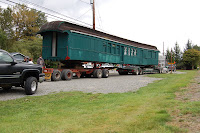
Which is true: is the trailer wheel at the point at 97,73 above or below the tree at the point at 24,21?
below

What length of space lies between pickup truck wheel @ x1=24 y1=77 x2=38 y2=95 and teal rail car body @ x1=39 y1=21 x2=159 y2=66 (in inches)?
256

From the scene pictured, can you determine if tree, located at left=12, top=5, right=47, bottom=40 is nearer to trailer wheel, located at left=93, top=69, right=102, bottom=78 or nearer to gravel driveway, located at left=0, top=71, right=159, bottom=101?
trailer wheel, located at left=93, top=69, right=102, bottom=78

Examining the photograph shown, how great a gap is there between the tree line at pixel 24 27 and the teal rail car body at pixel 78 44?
17.2 meters

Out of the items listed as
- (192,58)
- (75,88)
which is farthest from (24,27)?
(192,58)

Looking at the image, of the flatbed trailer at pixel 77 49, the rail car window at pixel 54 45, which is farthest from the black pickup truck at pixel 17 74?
the rail car window at pixel 54 45

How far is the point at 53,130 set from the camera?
11.7 feet

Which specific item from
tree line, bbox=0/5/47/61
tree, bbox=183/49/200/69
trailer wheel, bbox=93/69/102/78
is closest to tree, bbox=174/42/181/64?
tree, bbox=183/49/200/69

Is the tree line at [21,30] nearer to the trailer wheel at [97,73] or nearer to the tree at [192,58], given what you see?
the trailer wheel at [97,73]

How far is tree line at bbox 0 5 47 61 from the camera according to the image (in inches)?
1253

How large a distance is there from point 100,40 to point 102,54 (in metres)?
1.46

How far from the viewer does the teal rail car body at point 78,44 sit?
599 inches

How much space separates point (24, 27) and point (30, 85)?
39038mm

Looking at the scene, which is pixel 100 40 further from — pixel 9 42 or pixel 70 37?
pixel 9 42

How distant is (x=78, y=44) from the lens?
15.9 m
